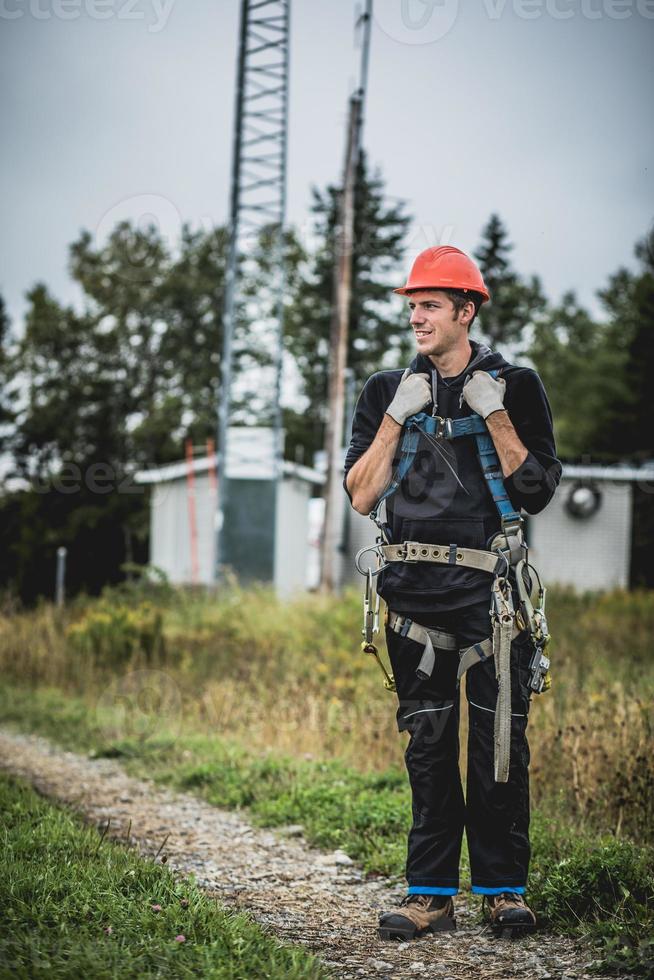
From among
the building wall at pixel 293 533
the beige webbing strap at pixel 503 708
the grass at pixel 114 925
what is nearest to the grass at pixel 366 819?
the beige webbing strap at pixel 503 708

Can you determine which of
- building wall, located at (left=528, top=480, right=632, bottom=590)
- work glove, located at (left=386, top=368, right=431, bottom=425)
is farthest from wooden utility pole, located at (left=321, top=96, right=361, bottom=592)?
Answer: work glove, located at (left=386, top=368, right=431, bottom=425)

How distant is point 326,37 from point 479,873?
64.4ft

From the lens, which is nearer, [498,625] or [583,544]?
[498,625]

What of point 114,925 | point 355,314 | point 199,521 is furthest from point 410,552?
point 355,314

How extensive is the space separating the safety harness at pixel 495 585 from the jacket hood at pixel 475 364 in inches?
2.2

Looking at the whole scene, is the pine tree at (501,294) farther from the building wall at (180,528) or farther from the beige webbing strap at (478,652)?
the beige webbing strap at (478,652)

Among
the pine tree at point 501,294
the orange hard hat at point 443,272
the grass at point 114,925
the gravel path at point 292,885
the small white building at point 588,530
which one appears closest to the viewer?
the grass at point 114,925

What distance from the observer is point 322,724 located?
7.65 m

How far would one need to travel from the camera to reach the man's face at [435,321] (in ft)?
12.7

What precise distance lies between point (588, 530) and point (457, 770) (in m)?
21.9

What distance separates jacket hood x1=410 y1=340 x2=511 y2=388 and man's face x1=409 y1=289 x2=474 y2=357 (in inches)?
4.0

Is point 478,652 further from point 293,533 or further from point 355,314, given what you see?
point 355,314

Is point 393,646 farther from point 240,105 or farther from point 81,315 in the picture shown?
point 81,315

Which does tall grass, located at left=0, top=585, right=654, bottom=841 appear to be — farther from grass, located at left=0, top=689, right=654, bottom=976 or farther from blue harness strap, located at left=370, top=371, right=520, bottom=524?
blue harness strap, located at left=370, top=371, right=520, bottom=524
